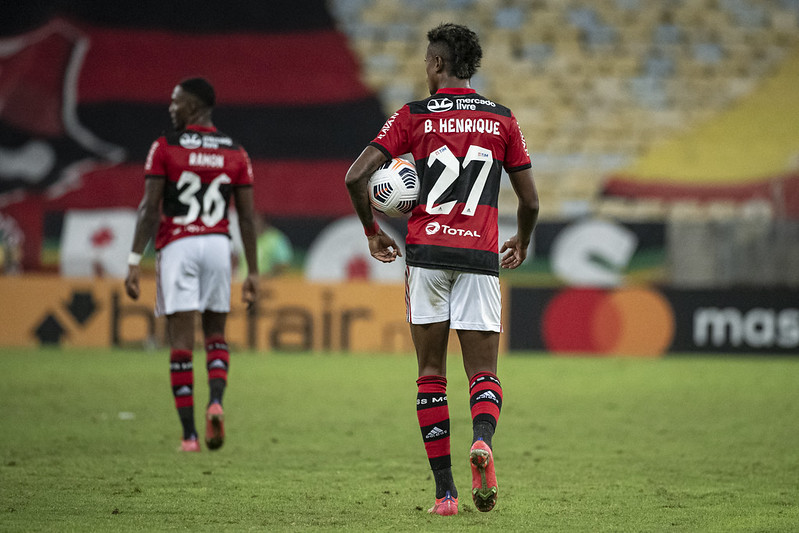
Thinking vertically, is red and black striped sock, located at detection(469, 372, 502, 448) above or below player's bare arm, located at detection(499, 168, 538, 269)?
below

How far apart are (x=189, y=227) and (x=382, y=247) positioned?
2.27 metres

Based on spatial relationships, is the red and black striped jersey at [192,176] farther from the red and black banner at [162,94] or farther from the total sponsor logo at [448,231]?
the red and black banner at [162,94]

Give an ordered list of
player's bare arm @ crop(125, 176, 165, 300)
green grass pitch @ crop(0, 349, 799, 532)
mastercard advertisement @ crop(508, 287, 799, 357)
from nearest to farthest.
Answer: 1. green grass pitch @ crop(0, 349, 799, 532)
2. player's bare arm @ crop(125, 176, 165, 300)
3. mastercard advertisement @ crop(508, 287, 799, 357)

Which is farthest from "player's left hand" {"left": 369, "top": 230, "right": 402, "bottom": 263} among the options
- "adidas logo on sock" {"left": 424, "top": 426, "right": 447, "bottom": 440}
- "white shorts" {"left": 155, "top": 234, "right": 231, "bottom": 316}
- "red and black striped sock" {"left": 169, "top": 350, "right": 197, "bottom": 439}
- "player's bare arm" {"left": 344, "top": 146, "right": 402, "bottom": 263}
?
"red and black striped sock" {"left": 169, "top": 350, "right": 197, "bottom": 439}

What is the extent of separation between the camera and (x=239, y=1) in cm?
2073

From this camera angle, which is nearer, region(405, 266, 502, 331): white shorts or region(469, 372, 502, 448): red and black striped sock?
region(469, 372, 502, 448): red and black striped sock

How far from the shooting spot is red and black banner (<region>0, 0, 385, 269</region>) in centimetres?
1980

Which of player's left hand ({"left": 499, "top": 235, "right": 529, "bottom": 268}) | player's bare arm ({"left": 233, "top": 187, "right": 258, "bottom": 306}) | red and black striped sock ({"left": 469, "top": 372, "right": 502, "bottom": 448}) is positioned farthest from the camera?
player's bare arm ({"left": 233, "top": 187, "right": 258, "bottom": 306})

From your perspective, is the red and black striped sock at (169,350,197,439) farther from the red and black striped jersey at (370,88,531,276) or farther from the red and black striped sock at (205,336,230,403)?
the red and black striped jersey at (370,88,531,276)

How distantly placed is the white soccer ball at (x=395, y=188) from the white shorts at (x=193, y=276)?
→ 2196mm

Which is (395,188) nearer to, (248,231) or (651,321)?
(248,231)

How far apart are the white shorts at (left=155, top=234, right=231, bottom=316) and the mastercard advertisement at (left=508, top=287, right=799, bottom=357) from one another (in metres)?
8.51

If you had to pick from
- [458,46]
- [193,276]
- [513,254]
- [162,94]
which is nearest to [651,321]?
[193,276]

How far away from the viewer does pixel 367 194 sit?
4.78 meters
